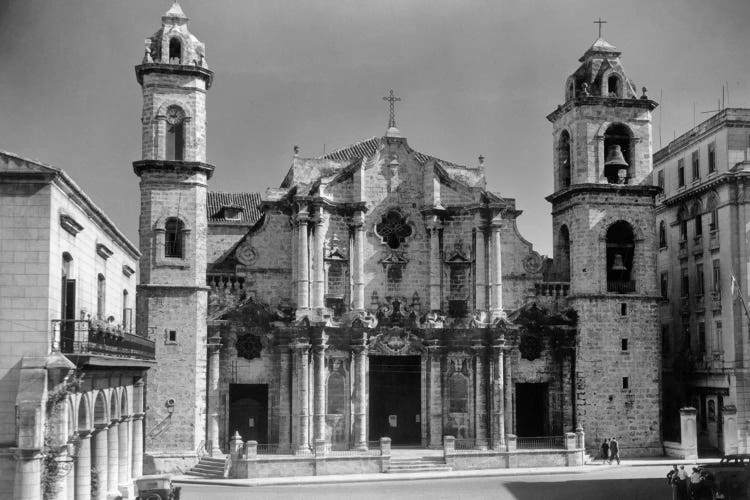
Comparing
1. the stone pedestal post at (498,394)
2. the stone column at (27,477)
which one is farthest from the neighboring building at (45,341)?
the stone pedestal post at (498,394)

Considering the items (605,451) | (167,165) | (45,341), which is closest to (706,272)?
(605,451)

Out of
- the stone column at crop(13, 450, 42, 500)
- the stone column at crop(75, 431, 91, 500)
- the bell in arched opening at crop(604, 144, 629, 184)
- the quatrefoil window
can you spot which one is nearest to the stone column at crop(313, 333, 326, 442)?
the quatrefoil window

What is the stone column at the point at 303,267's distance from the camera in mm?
44438

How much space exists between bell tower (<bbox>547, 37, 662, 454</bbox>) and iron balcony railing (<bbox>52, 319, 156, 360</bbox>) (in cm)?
2245

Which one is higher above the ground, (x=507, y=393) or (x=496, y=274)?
(x=496, y=274)

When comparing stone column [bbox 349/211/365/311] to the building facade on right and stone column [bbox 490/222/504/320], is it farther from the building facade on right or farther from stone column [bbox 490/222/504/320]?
the building facade on right

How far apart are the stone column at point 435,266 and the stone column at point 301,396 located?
6547mm

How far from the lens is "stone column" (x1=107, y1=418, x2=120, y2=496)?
30.4 meters

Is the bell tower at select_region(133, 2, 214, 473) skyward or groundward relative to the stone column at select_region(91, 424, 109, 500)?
skyward

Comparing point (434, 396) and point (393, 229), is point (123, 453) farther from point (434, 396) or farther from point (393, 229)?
point (393, 229)

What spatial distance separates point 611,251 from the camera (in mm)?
48156

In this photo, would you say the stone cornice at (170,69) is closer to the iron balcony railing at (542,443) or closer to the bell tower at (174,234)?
the bell tower at (174,234)

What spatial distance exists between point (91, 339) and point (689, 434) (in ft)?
95.7

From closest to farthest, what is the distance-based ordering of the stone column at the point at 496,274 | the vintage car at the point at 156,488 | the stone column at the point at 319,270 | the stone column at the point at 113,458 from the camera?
the vintage car at the point at 156,488 < the stone column at the point at 113,458 < the stone column at the point at 319,270 < the stone column at the point at 496,274
